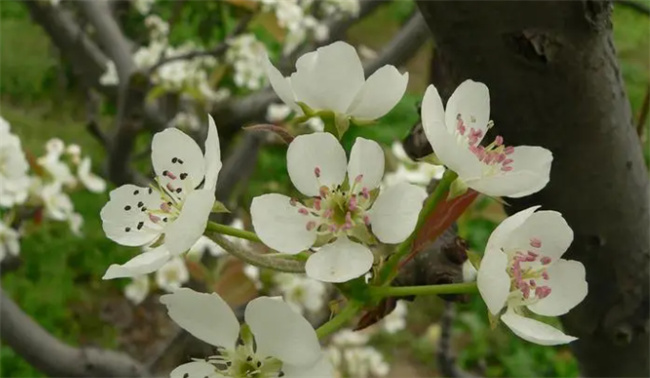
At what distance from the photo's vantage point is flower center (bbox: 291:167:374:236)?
1.07 ft

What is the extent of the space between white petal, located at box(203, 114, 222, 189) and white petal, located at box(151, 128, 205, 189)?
30 mm

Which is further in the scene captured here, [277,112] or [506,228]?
[277,112]

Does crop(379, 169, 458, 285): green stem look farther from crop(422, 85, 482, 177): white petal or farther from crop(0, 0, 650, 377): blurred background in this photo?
crop(0, 0, 650, 377): blurred background

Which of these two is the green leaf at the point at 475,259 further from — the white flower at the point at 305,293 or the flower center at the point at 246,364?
the white flower at the point at 305,293

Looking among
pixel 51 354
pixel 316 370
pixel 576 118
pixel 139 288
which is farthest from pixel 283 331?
pixel 139 288

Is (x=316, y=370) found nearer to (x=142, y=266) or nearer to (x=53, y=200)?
(x=142, y=266)

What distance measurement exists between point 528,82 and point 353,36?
2.76m

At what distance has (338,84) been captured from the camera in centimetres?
34

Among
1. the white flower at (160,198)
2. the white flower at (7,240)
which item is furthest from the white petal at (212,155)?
the white flower at (7,240)

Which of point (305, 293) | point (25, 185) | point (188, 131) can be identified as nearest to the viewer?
point (25, 185)

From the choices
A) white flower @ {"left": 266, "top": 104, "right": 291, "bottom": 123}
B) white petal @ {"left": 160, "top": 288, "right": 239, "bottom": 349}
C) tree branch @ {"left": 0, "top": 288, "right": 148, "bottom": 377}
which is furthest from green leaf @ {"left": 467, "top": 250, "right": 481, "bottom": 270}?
white flower @ {"left": 266, "top": 104, "right": 291, "bottom": 123}

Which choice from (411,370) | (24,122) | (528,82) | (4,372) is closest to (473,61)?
(528,82)

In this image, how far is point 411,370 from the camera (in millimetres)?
2137

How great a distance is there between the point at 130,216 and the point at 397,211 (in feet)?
0.47
